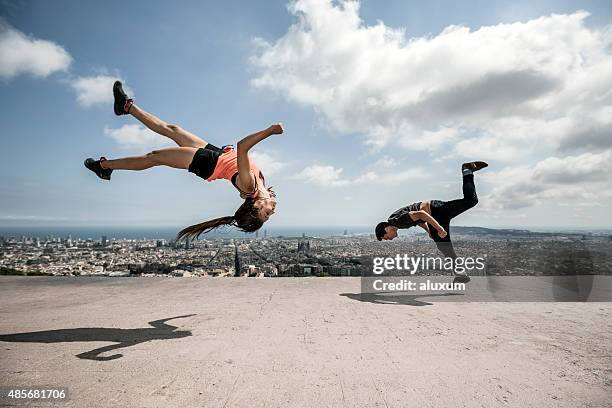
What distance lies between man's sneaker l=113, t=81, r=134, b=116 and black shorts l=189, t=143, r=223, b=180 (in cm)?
122

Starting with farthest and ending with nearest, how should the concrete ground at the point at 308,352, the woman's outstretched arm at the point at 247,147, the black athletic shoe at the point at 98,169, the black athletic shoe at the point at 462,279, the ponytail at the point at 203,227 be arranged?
the black athletic shoe at the point at 462,279
the black athletic shoe at the point at 98,169
the ponytail at the point at 203,227
the woman's outstretched arm at the point at 247,147
the concrete ground at the point at 308,352

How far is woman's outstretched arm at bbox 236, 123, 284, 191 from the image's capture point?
2.97 meters

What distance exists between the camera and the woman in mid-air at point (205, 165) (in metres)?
3.47

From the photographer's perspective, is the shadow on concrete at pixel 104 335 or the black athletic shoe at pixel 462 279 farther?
the black athletic shoe at pixel 462 279

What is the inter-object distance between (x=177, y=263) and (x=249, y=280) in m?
3.03

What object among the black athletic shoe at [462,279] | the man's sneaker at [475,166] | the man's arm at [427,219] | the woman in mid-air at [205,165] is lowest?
the black athletic shoe at [462,279]

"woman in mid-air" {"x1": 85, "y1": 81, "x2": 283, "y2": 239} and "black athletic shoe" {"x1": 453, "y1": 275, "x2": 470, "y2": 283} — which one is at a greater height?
"woman in mid-air" {"x1": 85, "y1": 81, "x2": 283, "y2": 239}

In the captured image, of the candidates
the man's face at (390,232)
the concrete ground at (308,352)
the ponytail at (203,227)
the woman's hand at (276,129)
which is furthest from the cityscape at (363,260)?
the woman's hand at (276,129)

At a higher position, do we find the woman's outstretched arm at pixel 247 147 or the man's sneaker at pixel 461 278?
the woman's outstretched arm at pixel 247 147

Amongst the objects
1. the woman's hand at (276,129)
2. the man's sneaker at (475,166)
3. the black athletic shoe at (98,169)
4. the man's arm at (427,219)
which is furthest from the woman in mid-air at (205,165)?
the man's sneaker at (475,166)

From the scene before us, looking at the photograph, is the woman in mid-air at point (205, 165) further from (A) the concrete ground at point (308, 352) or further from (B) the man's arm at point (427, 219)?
(B) the man's arm at point (427, 219)

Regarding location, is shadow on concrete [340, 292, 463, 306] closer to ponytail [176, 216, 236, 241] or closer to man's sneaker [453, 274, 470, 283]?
man's sneaker [453, 274, 470, 283]

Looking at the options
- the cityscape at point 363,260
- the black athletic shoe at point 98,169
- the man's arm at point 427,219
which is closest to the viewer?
the black athletic shoe at point 98,169

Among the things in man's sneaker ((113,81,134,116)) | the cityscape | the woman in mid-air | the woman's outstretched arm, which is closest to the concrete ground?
the woman in mid-air
